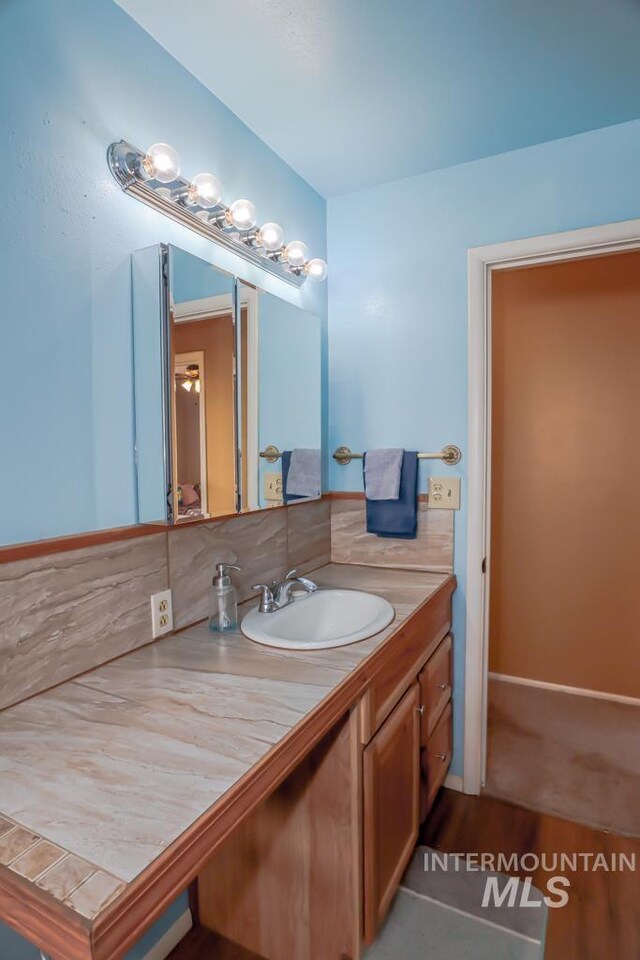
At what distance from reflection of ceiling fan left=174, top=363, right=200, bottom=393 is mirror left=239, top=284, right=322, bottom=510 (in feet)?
0.73

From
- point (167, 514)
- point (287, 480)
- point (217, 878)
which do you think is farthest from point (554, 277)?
point (217, 878)

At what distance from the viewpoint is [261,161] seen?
67.5 inches

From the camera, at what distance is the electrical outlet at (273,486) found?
65.9 inches

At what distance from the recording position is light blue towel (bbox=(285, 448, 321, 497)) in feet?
5.95

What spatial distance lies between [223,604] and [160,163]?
3.50ft

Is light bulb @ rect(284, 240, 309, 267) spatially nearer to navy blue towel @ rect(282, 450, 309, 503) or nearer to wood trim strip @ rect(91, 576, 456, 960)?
navy blue towel @ rect(282, 450, 309, 503)

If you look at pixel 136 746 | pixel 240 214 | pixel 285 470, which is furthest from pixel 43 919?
pixel 240 214

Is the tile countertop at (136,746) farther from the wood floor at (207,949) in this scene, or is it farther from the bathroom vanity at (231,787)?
the wood floor at (207,949)

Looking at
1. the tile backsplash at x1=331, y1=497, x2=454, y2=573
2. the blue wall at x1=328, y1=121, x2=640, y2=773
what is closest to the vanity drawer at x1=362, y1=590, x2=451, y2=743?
the tile backsplash at x1=331, y1=497, x2=454, y2=573

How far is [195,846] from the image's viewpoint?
0.68 metres

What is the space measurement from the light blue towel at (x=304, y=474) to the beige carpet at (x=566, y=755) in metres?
1.33

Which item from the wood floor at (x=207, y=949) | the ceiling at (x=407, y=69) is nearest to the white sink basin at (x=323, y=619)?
the wood floor at (x=207, y=949)

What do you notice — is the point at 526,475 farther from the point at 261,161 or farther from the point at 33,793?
the point at 33,793

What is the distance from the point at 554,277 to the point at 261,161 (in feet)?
5.37
